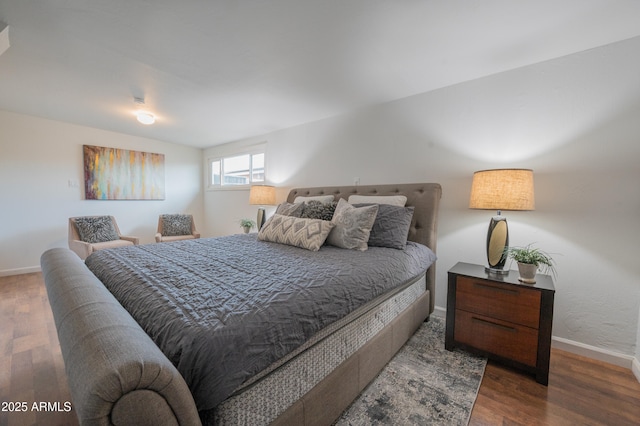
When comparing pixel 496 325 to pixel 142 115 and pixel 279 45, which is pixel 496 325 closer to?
pixel 279 45

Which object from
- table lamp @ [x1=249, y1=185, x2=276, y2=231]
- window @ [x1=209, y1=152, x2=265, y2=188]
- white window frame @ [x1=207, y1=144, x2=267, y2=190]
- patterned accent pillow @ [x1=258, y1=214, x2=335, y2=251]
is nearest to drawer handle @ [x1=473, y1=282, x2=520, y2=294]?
patterned accent pillow @ [x1=258, y1=214, x2=335, y2=251]

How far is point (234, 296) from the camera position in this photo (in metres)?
1.04

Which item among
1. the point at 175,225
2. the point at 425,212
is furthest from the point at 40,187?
the point at 425,212

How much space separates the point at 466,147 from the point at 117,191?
17.1 ft

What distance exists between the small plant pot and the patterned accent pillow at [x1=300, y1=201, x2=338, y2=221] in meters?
1.50

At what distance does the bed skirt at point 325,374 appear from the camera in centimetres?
85

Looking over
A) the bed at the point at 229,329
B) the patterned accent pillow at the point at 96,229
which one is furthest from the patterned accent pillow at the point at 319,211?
the patterned accent pillow at the point at 96,229

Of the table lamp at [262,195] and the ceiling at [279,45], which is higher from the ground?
the ceiling at [279,45]

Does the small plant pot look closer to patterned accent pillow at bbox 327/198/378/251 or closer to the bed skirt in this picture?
the bed skirt

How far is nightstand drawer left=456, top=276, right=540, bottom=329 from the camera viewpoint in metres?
1.59

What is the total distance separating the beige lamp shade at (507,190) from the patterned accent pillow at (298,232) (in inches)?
46.6

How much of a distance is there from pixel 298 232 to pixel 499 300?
60.1 inches

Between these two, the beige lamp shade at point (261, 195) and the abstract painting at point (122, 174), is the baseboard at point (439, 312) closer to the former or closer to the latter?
the beige lamp shade at point (261, 195)

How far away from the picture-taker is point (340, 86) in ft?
8.15
